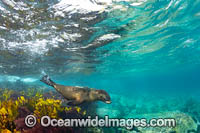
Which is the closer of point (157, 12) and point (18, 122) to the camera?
point (18, 122)

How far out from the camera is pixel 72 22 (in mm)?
10305

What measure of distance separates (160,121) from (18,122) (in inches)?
328

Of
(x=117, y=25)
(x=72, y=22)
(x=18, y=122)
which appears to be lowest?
(x=18, y=122)

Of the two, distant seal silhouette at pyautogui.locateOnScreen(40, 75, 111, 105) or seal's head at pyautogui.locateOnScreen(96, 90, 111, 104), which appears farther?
seal's head at pyautogui.locateOnScreen(96, 90, 111, 104)

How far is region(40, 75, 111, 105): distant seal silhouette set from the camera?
5520 millimetres

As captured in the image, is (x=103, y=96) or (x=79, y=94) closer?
(x=79, y=94)

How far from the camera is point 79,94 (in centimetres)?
566

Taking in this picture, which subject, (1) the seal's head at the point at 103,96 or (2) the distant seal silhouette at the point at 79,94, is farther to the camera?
(1) the seal's head at the point at 103,96

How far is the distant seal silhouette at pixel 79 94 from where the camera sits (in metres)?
5.52

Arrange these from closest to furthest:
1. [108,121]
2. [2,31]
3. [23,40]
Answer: [108,121] → [2,31] → [23,40]

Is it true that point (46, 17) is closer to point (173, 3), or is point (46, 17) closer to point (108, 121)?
point (108, 121)

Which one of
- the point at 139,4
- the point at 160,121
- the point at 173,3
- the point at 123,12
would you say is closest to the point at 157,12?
the point at 173,3

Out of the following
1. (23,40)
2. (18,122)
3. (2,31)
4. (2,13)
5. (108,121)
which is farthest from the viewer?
(23,40)

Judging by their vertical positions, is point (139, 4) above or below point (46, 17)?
above
